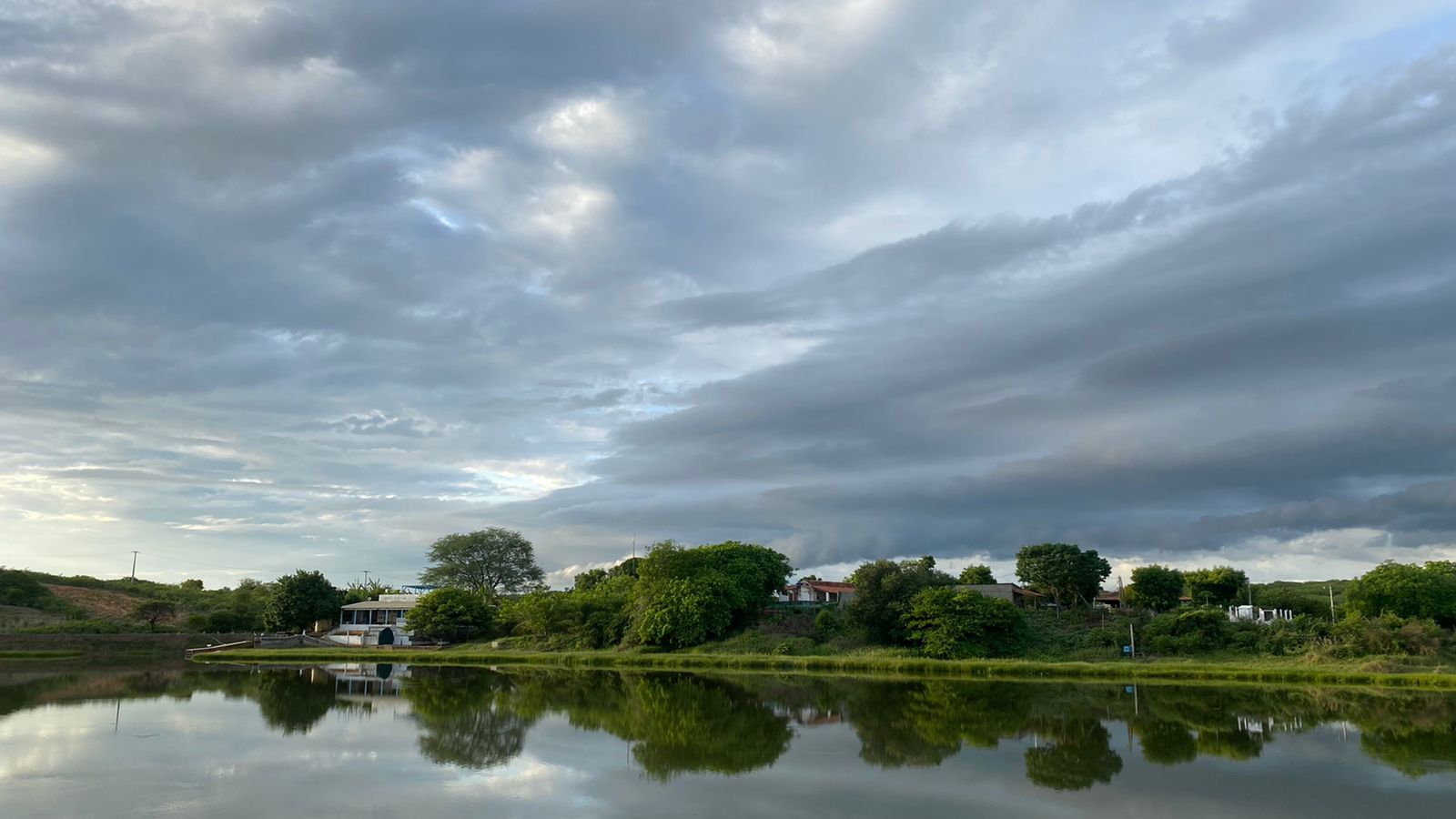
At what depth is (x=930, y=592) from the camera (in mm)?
49719

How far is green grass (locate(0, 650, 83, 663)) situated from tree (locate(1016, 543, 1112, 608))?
6024 centimetres

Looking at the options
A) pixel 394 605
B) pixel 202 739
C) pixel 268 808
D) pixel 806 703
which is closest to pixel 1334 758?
pixel 806 703

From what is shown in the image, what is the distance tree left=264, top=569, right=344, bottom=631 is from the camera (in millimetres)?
66006

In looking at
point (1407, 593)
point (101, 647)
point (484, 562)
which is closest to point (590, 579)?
point (484, 562)

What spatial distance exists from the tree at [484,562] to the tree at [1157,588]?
59.9 metres

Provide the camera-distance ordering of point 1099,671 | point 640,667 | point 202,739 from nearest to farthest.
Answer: point 202,739 → point 1099,671 → point 640,667

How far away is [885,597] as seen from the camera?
170 ft

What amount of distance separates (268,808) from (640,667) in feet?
114

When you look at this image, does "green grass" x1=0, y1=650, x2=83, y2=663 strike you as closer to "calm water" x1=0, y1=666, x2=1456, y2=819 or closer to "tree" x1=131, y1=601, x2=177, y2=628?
"tree" x1=131, y1=601, x2=177, y2=628

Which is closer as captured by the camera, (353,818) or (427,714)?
(353,818)

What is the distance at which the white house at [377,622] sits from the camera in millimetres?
63438

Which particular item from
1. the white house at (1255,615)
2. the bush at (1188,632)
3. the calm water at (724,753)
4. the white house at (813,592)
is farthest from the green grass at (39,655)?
the white house at (1255,615)

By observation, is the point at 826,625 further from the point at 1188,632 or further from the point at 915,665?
the point at 1188,632

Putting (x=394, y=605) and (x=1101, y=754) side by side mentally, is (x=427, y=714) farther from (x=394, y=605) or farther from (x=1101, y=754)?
(x=394, y=605)
